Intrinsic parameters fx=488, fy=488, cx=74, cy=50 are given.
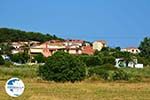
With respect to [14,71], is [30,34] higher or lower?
higher

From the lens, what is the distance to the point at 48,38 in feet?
646

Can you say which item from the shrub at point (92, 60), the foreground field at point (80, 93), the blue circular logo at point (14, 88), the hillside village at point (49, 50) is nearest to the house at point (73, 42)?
the hillside village at point (49, 50)

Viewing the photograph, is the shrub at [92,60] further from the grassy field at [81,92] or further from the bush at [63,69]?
the grassy field at [81,92]

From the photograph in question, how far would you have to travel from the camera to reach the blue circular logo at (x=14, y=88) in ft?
47.2

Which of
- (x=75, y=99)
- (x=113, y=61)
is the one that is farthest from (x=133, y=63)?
(x=75, y=99)

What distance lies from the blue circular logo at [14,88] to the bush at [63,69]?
114ft

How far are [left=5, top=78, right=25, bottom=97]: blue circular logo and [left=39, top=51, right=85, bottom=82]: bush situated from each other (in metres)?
34.6

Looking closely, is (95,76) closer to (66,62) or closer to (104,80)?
(104,80)

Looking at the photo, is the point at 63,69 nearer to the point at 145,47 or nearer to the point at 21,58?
the point at 21,58

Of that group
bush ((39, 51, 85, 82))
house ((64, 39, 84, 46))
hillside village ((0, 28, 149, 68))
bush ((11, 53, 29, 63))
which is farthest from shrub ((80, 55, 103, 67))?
house ((64, 39, 84, 46))

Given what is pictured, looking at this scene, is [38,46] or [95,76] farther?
[38,46]

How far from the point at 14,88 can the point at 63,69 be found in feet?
115

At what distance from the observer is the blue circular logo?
→ 1440 centimetres

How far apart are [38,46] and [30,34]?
121 ft
